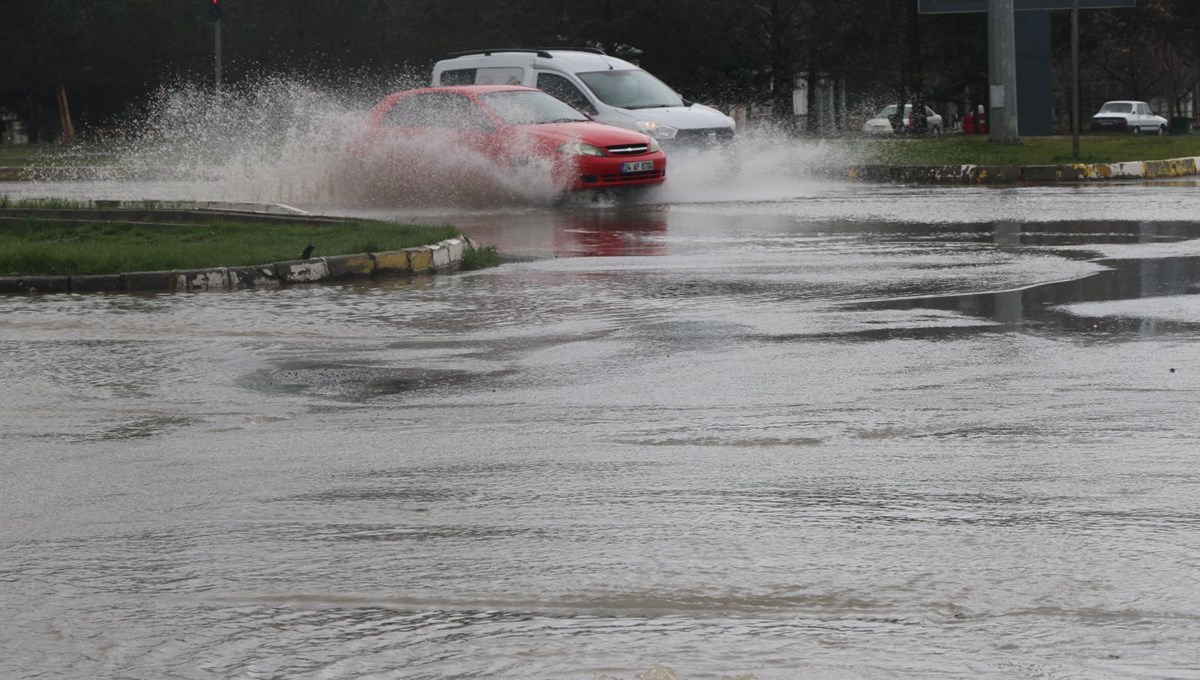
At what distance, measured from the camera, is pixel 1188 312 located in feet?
32.9

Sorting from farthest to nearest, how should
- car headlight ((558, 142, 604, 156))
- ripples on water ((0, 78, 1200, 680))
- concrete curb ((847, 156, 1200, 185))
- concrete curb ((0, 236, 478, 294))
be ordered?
concrete curb ((847, 156, 1200, 185)) → car headlight ((558, 142, 604, 156)) → concrete curb ((0, 236, 478, 294)) → ripples on water ((0, 78, 1200, 680))

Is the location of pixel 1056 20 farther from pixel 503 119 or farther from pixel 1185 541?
pixel 1185 541

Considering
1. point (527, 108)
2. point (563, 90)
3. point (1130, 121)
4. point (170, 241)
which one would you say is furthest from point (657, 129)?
point (1130, 121)

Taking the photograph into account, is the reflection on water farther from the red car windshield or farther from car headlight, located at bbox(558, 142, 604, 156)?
the red car windshield

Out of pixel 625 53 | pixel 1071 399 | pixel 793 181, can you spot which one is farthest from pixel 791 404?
pixel 625 53

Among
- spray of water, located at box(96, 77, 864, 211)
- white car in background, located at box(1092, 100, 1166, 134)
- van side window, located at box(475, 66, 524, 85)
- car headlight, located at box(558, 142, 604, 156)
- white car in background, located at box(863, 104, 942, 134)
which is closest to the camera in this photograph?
car headlight, located at box(558, 142, 604, 156)

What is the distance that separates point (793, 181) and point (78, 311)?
16490 mm

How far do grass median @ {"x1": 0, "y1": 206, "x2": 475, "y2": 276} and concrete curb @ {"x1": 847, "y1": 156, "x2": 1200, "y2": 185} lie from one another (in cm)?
1227

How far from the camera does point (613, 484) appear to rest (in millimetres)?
5922

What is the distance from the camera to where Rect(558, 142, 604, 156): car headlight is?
21.4m

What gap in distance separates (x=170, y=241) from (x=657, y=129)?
31.6 feet

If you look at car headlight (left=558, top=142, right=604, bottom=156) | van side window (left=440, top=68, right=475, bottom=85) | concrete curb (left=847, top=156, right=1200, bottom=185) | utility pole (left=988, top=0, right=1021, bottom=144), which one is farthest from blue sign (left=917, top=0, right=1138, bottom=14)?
car headlight (left=558, top=142, right=604, bottom=156)

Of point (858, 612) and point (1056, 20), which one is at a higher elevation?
point (1056, 20)

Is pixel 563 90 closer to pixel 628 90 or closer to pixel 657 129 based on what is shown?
pixel 628 90
